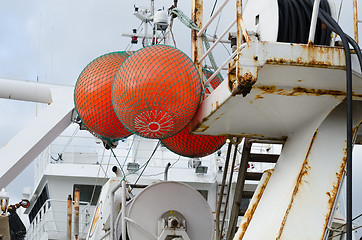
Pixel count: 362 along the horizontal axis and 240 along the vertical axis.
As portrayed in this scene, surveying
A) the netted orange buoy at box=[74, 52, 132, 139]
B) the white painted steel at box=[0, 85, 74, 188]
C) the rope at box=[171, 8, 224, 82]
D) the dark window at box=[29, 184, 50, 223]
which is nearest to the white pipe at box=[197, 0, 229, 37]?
the rope at box=[171, 8, 224, 82]

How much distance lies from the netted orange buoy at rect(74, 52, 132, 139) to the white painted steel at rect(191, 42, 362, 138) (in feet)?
3.03

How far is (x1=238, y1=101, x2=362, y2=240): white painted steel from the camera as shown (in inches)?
174

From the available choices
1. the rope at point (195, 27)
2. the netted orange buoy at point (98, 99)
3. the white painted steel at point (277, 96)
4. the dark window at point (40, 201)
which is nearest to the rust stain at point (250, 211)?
the white painted steel at point (277, 96)

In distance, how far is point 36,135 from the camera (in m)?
7.68

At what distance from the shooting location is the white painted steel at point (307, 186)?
174 inches

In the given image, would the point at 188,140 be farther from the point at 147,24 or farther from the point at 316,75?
the point at 147,24

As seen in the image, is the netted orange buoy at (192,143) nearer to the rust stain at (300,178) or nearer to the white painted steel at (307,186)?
the white painted steel at (307,186)

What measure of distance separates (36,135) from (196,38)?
281 centimetres

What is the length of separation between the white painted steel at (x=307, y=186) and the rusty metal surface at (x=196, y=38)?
54.8 inches

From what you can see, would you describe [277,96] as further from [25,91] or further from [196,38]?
[25,91]

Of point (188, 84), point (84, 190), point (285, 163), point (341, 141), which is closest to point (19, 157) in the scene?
point (188, 84)

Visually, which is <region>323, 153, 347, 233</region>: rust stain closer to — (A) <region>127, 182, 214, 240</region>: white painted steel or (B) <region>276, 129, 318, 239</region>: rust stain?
(B) <region>276, 129, 318, 239</region>: rust stain

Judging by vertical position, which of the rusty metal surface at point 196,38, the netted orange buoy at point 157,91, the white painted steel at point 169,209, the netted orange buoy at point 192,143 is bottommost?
the white painted steel at point 169,209

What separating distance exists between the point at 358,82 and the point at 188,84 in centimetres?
144
